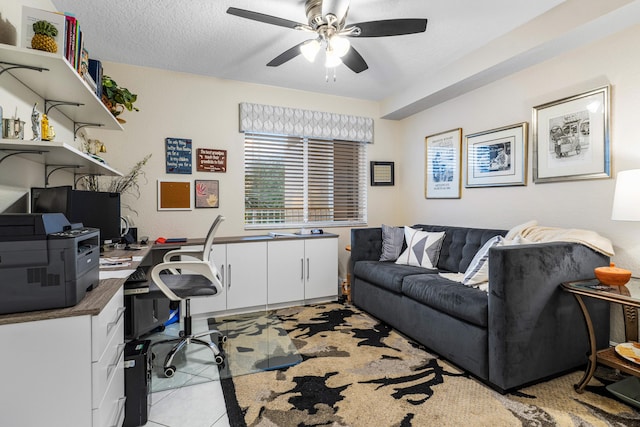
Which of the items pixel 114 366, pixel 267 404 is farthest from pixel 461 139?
pixel 114 366

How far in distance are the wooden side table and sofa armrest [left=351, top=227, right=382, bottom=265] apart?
1.83 m

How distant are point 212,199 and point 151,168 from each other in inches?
26.9

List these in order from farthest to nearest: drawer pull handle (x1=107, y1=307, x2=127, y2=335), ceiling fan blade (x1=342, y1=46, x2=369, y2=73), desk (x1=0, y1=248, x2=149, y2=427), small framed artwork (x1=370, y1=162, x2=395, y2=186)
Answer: small framed artwork (x1=370, y1=162, x2=395, y2=186) → ceiling fan blade (x1=342, y1=46, x2=369, y2=73) → drawer pull handle (x1=107, y1=307, x2=127, y2=335) → desk (x1=0, y1=248, x2=149, y2=427)

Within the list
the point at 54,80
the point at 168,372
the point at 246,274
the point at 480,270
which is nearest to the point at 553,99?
the point at 480,270

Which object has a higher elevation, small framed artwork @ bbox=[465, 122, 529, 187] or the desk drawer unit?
small framed artwork @ bbox=[465, 122, 529, 187]

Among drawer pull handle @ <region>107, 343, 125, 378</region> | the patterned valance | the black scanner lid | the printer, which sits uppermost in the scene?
the patterned valance

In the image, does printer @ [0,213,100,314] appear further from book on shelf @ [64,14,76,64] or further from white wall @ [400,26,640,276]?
white wall @ [400,26,640,276]

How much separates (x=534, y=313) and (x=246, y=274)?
250 cm

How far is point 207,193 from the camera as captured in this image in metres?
3.53

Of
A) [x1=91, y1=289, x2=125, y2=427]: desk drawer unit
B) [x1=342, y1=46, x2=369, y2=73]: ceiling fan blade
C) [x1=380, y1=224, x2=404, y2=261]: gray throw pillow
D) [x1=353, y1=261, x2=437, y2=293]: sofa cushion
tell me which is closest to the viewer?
[x1=91, y1=289, x2=125, y2=427]: desk drawer unit

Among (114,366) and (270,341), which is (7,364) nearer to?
(114,366)

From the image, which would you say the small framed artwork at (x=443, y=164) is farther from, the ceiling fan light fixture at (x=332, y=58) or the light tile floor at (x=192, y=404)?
the light tile floor at (x=192, y=404)

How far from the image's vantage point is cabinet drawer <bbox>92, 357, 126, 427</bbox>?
1.15 meters

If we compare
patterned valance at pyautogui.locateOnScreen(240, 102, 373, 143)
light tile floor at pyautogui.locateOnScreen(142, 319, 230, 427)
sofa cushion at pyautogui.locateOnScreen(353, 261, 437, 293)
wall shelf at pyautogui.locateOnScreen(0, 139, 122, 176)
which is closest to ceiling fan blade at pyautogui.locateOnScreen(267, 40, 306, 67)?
patterned valance at pyautogui.locateOnScreen(240, 102, 373, 143)
